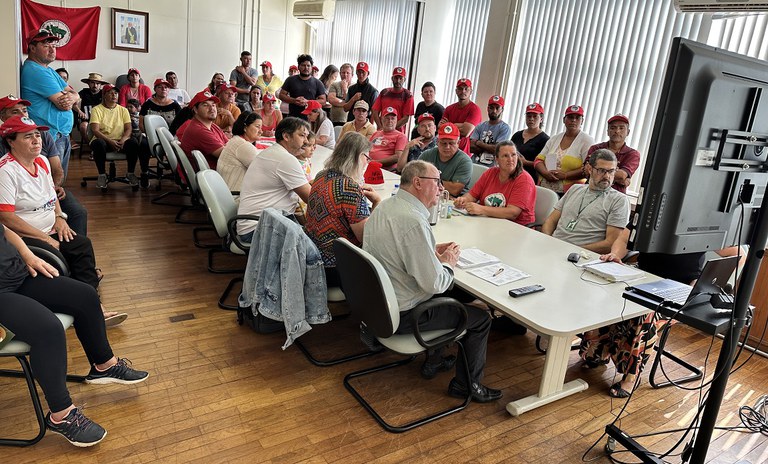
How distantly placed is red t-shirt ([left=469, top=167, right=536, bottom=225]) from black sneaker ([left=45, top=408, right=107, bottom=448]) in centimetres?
285

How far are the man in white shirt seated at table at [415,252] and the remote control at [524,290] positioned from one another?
288mm

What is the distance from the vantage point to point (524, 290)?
245 centimetres

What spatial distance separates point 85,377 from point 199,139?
294cm

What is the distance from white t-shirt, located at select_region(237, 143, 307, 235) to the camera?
3.48m

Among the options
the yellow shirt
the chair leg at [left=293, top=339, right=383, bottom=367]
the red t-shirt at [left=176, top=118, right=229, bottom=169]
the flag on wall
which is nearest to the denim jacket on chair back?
the chair leg at [left=293, top=339, right=383, bottom=367]

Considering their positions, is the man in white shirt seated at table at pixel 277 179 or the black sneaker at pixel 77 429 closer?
the black sneaker at pixel 77 429

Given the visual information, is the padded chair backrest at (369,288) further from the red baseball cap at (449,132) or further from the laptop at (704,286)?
the red baseball cap at (449,132)

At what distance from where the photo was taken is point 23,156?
9.00 feet

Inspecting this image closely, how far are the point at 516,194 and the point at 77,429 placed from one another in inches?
118

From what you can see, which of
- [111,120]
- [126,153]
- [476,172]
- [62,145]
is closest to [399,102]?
[476,172]

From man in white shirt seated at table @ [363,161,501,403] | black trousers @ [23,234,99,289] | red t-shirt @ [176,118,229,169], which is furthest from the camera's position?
red t-shirt @ [176,118,229,169]

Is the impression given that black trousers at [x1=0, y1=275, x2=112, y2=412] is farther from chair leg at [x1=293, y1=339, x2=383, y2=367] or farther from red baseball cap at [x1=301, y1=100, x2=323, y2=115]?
red baseball cap at [x1=301, y1=100, x2=323, y2=115]

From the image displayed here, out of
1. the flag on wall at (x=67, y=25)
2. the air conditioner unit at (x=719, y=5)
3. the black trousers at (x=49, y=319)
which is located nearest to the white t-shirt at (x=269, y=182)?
the black trousers at (x=49, y=319)

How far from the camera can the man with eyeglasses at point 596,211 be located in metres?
3.31
